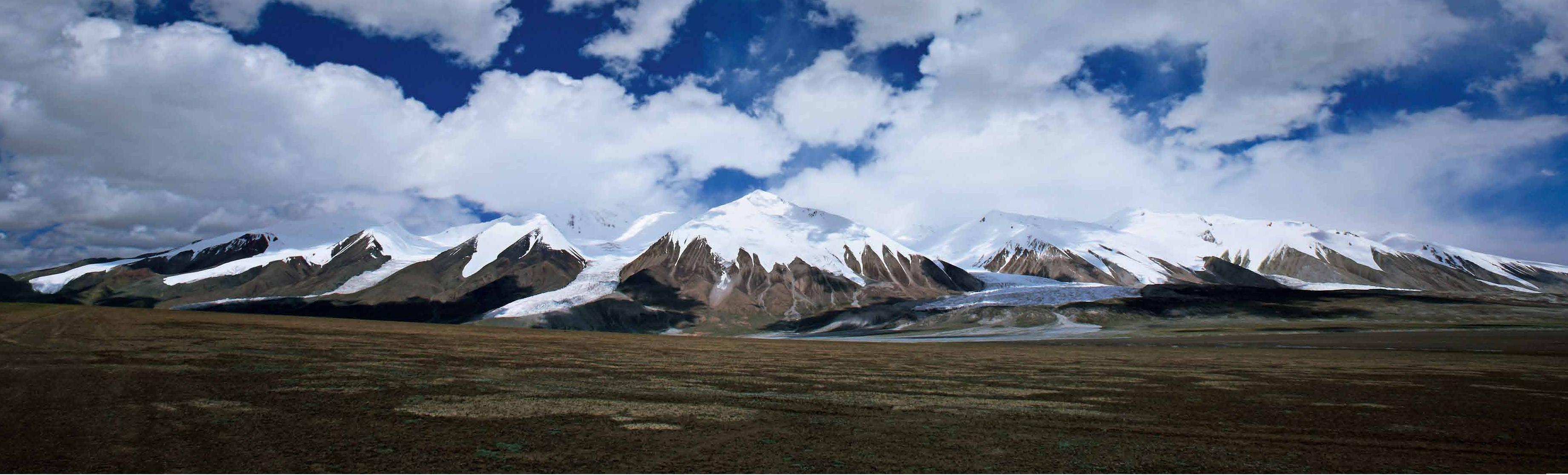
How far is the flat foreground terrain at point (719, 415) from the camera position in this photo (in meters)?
12.8

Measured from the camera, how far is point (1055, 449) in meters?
14.5

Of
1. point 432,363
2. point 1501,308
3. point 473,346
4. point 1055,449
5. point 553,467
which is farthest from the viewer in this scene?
point 1501,308

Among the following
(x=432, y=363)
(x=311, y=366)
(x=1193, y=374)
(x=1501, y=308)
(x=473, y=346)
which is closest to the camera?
(x=311, y=366)

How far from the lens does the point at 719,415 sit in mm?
17922

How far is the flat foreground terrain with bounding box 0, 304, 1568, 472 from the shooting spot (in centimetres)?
1280

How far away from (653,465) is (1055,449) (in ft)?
25.4

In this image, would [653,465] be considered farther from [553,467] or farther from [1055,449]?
[1055,449]

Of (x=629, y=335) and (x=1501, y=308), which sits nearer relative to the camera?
(x=629, y=335)

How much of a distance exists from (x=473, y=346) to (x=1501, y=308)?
205 metres

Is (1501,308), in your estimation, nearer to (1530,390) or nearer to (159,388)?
(1530,390)

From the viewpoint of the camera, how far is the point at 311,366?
27.6 m

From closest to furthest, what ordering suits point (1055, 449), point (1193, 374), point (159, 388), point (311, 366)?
1. point (1055, 449)
2. point (159, 388)
3. point (311, 366)
4. point (1193, 374)

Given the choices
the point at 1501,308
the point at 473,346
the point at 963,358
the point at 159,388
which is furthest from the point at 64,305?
the point at 1501,308

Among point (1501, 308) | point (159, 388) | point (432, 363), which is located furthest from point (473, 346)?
point (1501, 308)
